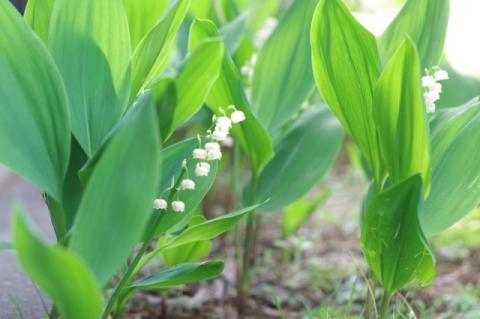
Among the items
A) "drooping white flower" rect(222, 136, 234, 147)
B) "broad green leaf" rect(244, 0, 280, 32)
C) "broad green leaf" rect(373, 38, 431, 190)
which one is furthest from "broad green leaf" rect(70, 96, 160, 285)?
"broad green leaf" rect(244, 0, 280, 32)

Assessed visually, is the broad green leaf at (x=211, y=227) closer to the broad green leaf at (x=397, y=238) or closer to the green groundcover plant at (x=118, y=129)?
the green groundcover plant at (x=118, y=129)

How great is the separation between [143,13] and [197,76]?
0.46 m

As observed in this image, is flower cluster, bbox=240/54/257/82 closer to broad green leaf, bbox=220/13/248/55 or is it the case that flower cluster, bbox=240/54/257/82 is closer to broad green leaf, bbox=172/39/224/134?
broad green leaf, bbox=220/13/248/55

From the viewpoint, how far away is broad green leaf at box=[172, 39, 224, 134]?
109 centimetres

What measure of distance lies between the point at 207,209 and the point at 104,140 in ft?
4.33

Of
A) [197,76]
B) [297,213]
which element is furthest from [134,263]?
[297,213]

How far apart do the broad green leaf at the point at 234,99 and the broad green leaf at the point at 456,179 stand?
0.38 meters

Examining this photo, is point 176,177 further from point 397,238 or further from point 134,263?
point 397,238

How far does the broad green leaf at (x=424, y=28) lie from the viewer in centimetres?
150

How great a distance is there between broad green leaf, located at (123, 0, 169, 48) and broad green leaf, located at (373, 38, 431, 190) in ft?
1.62

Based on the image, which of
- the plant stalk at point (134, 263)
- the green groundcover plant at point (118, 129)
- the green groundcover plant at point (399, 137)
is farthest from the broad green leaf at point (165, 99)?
the green groundcover plant at point (399, 137)

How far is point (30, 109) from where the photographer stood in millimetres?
1236

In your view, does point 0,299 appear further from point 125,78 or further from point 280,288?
point 280,288

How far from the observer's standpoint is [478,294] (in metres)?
2.06
